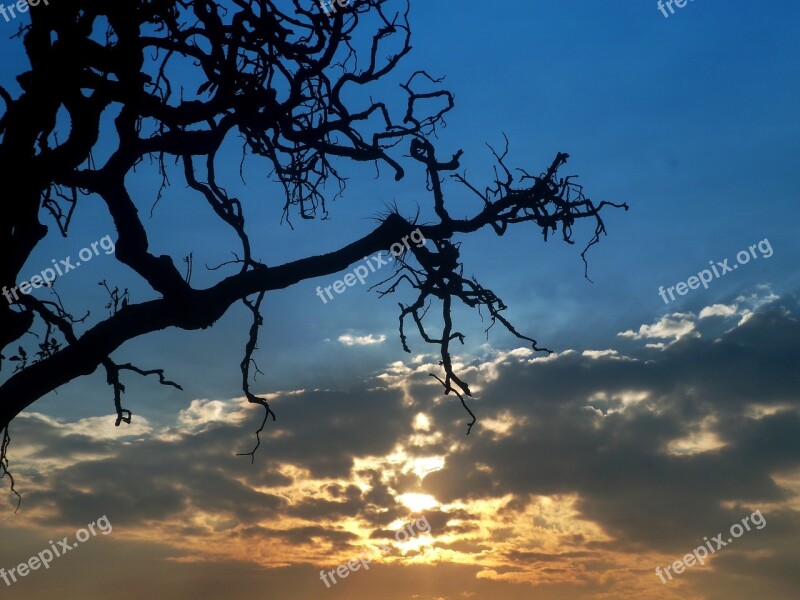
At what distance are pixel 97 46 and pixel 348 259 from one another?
3.11 m

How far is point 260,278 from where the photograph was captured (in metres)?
7.16

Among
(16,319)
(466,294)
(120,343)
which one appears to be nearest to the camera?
(16,319)

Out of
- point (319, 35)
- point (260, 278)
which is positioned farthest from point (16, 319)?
point (319, 35)

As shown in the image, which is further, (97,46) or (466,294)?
(466,294)

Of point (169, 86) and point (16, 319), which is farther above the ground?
point (169, 86)

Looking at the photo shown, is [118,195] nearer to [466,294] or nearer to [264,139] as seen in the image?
[264,139]

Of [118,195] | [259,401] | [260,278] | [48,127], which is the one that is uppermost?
[48,127]

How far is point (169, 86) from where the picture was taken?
311 inches

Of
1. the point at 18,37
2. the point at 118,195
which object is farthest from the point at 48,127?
the point at 18,37

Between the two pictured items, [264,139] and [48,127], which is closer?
[48,127]

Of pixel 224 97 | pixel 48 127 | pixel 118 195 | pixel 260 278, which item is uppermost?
pixel 224 97

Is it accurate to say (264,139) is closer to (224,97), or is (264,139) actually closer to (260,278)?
(224,97)

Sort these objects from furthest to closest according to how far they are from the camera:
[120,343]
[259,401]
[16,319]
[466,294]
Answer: [466,294] → [259,401] → [120,343] → [16,319]

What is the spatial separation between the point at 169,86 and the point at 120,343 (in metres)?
2.92
